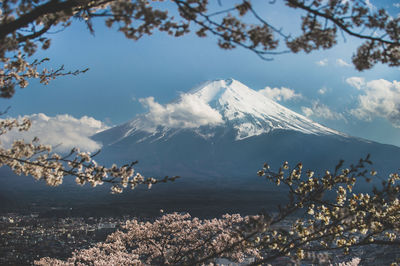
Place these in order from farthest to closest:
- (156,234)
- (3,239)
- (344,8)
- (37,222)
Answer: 1. (37,222)
2. (3,239)
3. (156,234)
4. (344,8)

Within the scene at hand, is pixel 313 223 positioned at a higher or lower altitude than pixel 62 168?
lower

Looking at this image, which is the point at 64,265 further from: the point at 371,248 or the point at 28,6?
the point at 371,248

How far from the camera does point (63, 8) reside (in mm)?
2361

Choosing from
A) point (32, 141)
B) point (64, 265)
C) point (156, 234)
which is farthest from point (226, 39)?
point (64, 265)

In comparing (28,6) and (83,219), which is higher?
(28,6)

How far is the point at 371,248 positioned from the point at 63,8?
6425 cm

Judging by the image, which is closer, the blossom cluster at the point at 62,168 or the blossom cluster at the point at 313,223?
the blossom cluster at the point at 313,223

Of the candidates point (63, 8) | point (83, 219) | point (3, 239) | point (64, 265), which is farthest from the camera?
point (83, 219)

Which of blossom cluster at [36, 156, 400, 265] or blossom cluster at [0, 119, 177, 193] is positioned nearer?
blossom cluster at [36, 156, 400, 265]

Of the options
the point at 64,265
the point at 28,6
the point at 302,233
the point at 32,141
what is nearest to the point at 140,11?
the point at 28,6

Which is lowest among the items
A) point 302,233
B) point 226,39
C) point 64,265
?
point 64,265

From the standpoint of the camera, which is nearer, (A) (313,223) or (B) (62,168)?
(B) (62,168)

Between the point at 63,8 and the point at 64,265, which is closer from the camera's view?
the point at 63,8

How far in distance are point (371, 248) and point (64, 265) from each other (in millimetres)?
56131
